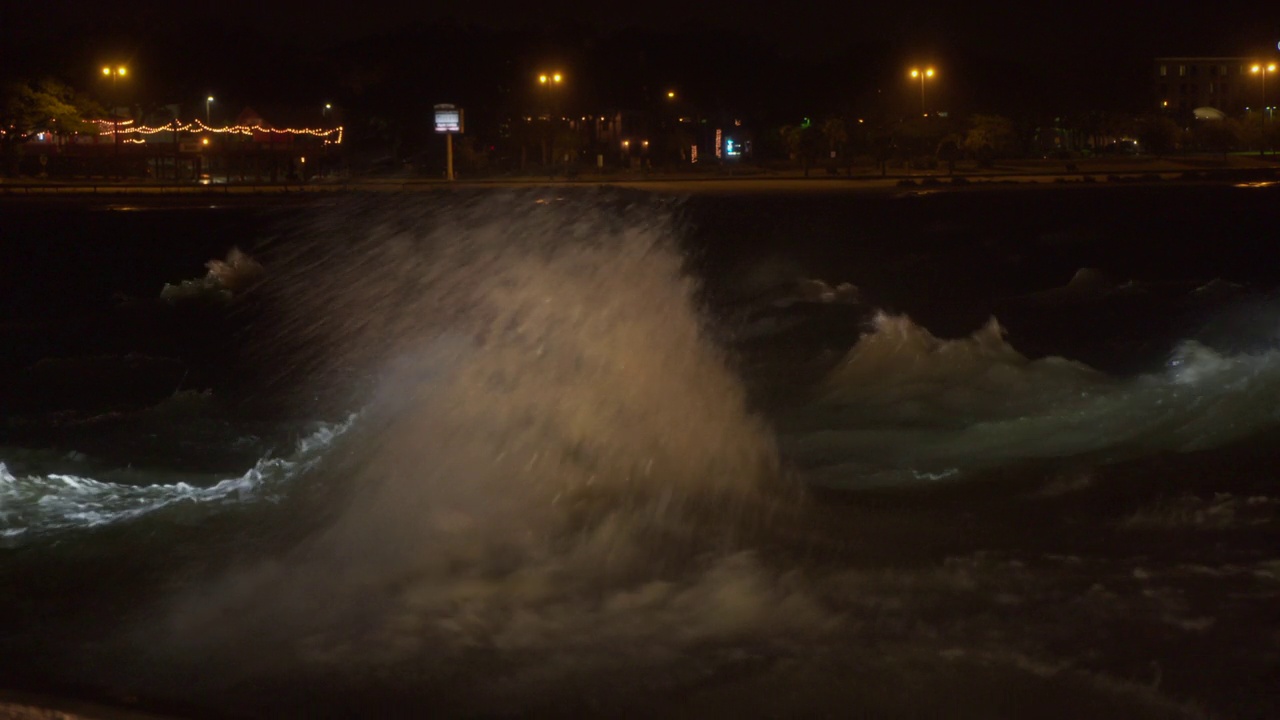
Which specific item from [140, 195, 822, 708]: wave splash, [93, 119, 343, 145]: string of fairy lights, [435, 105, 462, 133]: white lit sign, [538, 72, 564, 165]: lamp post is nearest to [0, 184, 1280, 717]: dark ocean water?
[140, 195, 822, 708]: wave splash

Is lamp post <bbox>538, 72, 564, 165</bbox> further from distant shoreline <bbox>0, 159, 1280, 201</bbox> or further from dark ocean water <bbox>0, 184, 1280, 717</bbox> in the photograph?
dark ocean water <bbox>0, 184, 1280, 717</bbox>

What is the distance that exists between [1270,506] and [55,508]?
8197mm

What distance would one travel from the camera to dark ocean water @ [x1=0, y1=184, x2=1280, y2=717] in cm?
602

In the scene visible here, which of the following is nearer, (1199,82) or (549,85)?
(549,85)

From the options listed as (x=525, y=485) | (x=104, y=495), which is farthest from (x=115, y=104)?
(x=525, y=485)

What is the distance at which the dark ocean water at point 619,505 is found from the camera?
19.7ft

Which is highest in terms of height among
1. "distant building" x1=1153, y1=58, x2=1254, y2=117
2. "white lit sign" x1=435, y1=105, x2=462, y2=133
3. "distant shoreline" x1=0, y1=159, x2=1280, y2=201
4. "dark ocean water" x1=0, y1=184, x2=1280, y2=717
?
"distant building" x1=1153, y1=58, x2=1254, y2=117

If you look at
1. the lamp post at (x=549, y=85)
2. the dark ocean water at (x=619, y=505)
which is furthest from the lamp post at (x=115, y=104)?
the dark ocean water at (x=619, y=505)

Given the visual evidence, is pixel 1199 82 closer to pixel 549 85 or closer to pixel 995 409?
pixel 549 85

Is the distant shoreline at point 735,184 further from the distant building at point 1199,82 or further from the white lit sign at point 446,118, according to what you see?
the distant building at point 1199,82

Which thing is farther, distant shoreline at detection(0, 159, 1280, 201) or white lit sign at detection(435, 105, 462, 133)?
white lit sign at detection(435, 105, 462, 133)

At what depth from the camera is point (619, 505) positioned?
8.55 meters

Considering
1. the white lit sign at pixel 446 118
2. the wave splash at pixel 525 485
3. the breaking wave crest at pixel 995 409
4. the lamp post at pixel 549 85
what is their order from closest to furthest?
the wave splash at pixel 525 485 → the breaking wave crest at pixel 995 409 → the white lit sign at pixel 446 118 → the lamp post at pixel 549 85

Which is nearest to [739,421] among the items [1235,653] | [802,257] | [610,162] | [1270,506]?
[1270,506]
